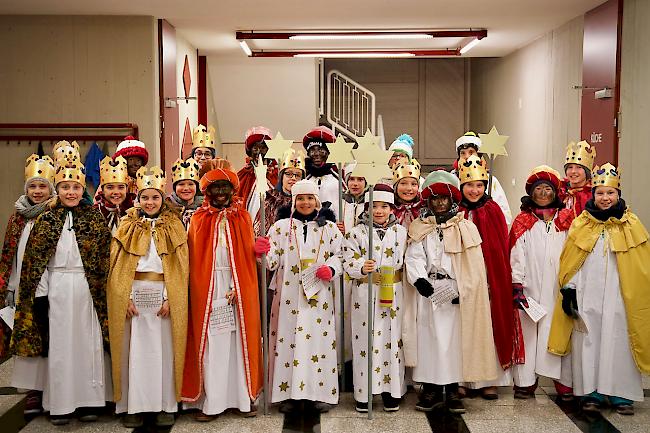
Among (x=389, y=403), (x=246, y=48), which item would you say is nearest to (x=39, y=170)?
(x=389, y=403)

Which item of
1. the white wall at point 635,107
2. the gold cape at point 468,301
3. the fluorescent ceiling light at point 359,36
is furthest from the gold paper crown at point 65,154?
the white wall at point 635,107

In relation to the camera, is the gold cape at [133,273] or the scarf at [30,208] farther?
the scarf at [30,208]

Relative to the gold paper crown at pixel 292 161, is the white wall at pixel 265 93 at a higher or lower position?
higher

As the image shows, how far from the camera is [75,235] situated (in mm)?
4449

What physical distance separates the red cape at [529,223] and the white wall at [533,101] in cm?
386

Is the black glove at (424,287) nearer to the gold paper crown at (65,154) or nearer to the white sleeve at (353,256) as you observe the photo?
the white sleeve at (353,256)

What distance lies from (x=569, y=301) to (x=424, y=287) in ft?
2.86

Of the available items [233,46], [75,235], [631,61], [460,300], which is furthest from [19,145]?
[631,61]

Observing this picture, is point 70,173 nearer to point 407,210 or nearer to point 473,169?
point 407,210

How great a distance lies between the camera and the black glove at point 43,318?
4418mm

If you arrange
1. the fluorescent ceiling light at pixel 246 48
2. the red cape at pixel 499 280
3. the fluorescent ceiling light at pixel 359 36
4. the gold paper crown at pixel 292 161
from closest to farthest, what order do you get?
the red cape at pixel 499 280
the gold paper crown at pixel 292 161
the fluorescent ceiling light at pixel 359 36
the fluorescent ceiling light at pixel 246 48

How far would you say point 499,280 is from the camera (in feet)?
15.7

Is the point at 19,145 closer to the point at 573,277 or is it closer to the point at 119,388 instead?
→ the point at 119,388

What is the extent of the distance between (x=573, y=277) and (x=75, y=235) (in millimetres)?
2793
